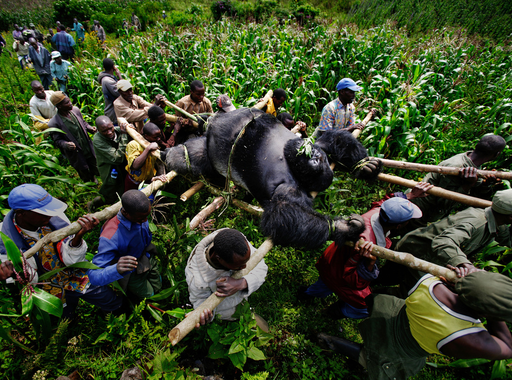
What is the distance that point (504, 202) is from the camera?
8.49ft

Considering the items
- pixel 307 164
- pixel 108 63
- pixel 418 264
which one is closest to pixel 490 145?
pixel 418 264

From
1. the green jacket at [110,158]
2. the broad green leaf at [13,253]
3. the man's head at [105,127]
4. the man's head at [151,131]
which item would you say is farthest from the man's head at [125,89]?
the broad green leaf at [13,253]

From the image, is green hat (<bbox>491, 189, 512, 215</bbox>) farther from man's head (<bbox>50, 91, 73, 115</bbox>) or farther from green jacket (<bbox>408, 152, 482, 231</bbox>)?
man's head (<bbox>50, 91, 73, 115</bbox>)

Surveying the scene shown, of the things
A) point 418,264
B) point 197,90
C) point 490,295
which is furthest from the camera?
point 197,90

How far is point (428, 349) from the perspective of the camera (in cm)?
210

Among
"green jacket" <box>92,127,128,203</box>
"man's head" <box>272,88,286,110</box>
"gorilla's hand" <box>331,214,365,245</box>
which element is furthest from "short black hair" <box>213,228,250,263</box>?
"man's head" <box>272,88,286,110</box>

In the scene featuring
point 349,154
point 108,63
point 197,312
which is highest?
point 108,63

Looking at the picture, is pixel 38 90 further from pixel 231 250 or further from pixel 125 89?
pixel 231 250

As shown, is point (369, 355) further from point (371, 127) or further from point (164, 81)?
point (164, 81)

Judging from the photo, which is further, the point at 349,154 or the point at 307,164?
the point at 349,154

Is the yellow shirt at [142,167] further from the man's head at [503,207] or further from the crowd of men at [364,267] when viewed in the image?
the man's head at [503,207]

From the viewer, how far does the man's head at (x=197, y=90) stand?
4.64 metres

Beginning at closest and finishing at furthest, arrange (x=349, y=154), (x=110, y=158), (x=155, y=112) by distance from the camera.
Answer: (x=349, y=154)
(x=110, y=158)
(x=155, y=112)

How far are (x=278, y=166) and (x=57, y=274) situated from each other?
8.34ft
